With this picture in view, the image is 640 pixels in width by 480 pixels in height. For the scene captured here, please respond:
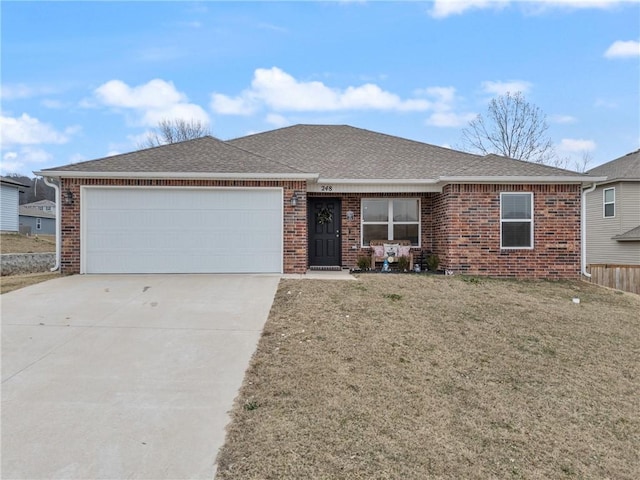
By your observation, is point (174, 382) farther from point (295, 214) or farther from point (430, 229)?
point (430, 229)

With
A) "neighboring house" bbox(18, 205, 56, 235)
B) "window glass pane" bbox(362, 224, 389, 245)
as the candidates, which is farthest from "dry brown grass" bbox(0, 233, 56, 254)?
"window glass pane" bbox(362, 224, 389, 245)

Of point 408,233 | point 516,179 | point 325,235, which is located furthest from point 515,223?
point 325,235

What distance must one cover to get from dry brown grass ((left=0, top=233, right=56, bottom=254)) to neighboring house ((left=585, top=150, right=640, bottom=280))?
93.3ft

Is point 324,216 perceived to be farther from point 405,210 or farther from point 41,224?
point 41,224

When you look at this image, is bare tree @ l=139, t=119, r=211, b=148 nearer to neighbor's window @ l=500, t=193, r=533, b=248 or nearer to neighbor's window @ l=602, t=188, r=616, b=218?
neighbor's window @ l=602, t=188, r=616, b=218

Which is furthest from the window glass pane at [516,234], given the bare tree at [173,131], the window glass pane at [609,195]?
the bare tree at [173,131]

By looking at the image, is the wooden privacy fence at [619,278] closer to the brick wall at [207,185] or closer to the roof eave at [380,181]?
the roof eave at [380,181]

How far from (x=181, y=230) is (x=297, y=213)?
9.46 feet

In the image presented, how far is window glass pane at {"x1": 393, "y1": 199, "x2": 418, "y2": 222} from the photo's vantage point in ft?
39.0

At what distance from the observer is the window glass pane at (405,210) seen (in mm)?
11875

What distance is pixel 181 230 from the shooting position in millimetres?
9844

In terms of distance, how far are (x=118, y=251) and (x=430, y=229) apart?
8432mm

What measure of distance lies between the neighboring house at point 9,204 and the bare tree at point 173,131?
1012 cm

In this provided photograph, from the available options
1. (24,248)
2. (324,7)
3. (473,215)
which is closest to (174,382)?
(473,215)
